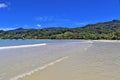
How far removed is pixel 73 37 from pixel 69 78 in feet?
511

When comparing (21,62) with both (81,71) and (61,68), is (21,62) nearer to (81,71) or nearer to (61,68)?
(61,68)

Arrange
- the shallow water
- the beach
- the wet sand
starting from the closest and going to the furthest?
1. the wet sand
2. the beach
3. the shallow water

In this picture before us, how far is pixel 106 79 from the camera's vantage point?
22.9ft

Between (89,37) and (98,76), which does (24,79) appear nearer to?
(98,76)

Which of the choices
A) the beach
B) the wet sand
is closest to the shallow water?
the beach

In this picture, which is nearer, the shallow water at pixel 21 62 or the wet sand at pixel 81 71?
the wet sand at pixel 81 71

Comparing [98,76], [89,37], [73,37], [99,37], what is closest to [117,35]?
[99,37]

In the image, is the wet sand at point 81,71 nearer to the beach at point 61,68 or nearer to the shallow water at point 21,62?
the beach at point 61,68

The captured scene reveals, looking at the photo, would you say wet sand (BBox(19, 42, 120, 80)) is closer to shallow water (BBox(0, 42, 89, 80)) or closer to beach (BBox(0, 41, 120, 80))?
beach (BBox(0, 41, 120, 80))

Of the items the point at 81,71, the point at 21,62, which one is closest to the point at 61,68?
the point at 81,71

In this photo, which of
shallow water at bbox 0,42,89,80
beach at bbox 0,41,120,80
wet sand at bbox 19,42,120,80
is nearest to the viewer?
wet sand at bbox 19,42,120,80

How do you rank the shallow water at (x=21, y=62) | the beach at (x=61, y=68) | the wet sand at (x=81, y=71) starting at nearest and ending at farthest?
the wet sand at (x=81, y=71) < the beach at (x=61, y=68) < the shallow water at (x=21, y=62)

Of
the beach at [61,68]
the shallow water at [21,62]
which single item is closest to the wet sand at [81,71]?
the beach at [61,68]

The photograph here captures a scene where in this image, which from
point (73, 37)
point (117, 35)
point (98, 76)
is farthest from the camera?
point (73, 37)
